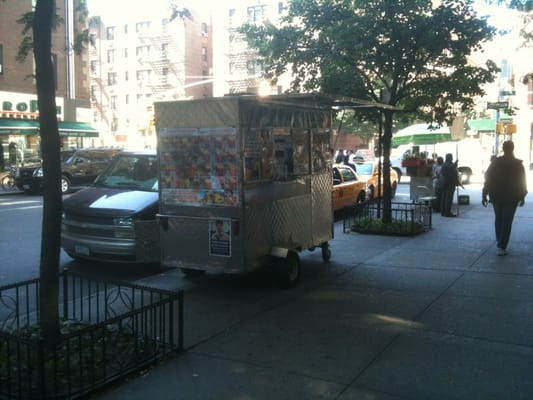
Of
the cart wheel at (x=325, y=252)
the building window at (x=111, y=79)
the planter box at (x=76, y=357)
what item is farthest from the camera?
the building window at (x=111, y=79)

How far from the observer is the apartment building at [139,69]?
66.8 m

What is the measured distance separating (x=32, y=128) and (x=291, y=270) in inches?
966

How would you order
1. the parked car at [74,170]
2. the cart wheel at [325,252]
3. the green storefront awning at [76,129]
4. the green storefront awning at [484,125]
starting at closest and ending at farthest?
1. the cart wheel at [325,252]
2. the parked car at [74,170]
3. the green storefront awning at [484,125]
4. the green storefront awning at [76,129]

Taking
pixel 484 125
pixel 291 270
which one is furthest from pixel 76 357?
pixel 484 125

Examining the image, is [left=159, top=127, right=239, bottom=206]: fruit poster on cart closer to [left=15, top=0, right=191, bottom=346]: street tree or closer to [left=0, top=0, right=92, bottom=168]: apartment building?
[left=15, top=0, right=191, bottom=346]: street tree

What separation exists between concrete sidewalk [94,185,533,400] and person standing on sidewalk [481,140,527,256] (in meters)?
0.55

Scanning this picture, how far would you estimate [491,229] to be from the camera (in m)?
12.7

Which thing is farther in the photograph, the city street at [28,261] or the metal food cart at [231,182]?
the city street at [28,261]

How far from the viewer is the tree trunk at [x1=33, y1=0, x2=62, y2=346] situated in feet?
15.1

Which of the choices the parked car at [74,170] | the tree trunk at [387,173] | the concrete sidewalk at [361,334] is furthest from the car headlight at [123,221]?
the parked car at [74,170]

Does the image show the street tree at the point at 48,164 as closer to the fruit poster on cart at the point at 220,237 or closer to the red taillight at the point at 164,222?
the fruit poster on cart at the point at 220,237

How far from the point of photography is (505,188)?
9266mm

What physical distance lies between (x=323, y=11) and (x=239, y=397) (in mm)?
9307

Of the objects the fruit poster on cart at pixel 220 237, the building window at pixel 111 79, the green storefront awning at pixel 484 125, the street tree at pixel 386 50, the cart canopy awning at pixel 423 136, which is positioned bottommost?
the fruit poster on cart at pixel 220 237
